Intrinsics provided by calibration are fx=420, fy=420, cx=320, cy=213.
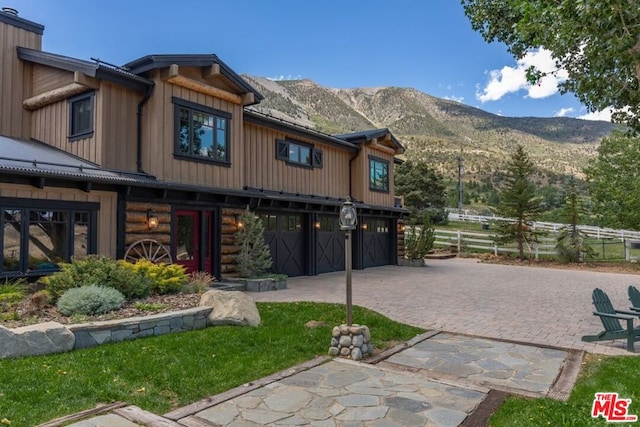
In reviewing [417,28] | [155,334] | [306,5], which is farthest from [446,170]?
[155,334]

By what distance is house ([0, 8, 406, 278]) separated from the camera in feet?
27.6

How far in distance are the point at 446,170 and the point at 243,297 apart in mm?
60161

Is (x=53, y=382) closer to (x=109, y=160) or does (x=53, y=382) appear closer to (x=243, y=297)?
(x=243, y=297)

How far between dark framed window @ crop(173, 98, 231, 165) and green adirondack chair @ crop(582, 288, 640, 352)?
9307mm

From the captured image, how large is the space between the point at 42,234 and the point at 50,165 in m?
1.39

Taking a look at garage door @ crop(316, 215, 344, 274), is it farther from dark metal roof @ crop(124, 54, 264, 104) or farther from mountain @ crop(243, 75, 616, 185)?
mountain @ crop(243, 75, 616, 185)

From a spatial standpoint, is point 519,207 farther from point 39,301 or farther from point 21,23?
point 21,23

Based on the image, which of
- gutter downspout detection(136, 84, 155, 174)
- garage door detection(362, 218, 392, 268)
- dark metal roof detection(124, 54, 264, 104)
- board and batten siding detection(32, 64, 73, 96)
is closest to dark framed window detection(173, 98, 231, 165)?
gutter downspout detection(136, 84, 155, 174)

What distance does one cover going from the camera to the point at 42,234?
27.3 ft

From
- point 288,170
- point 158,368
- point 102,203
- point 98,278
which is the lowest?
point 158,368

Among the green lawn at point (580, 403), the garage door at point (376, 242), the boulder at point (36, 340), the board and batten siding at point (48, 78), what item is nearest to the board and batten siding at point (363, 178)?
the garage door at point (376, 242)

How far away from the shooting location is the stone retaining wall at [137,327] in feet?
17.8

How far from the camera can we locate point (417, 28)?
125 ft

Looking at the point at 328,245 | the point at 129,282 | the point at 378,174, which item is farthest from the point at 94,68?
the point at 378,174
